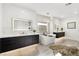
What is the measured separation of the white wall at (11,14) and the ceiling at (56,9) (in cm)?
12

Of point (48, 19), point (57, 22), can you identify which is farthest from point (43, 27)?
point (57, 22)

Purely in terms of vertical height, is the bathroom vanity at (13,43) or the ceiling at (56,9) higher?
the ceiling at (56,9)

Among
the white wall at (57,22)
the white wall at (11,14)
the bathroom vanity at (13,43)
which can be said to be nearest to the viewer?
the white wall at (11,14)

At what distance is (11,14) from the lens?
1.95 m

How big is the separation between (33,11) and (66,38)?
39.7 inches

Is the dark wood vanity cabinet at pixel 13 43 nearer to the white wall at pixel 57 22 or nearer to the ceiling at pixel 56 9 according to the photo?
the ceiling at pixel 56 9

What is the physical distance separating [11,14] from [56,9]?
3.44 feet

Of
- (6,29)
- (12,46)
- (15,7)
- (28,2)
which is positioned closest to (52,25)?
(28,2)

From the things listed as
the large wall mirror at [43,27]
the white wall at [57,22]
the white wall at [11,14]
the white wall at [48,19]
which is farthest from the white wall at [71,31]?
the white wall at [11,14]

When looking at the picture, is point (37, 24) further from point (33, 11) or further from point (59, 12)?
point (59, 12)

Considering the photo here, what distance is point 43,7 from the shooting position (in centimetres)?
205

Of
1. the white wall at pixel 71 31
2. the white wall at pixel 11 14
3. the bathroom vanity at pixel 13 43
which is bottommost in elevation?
the bathroom vanity at pixel 13 43

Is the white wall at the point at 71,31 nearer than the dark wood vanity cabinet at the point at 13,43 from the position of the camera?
Yes

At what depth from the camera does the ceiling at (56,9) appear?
1923 millimetres
